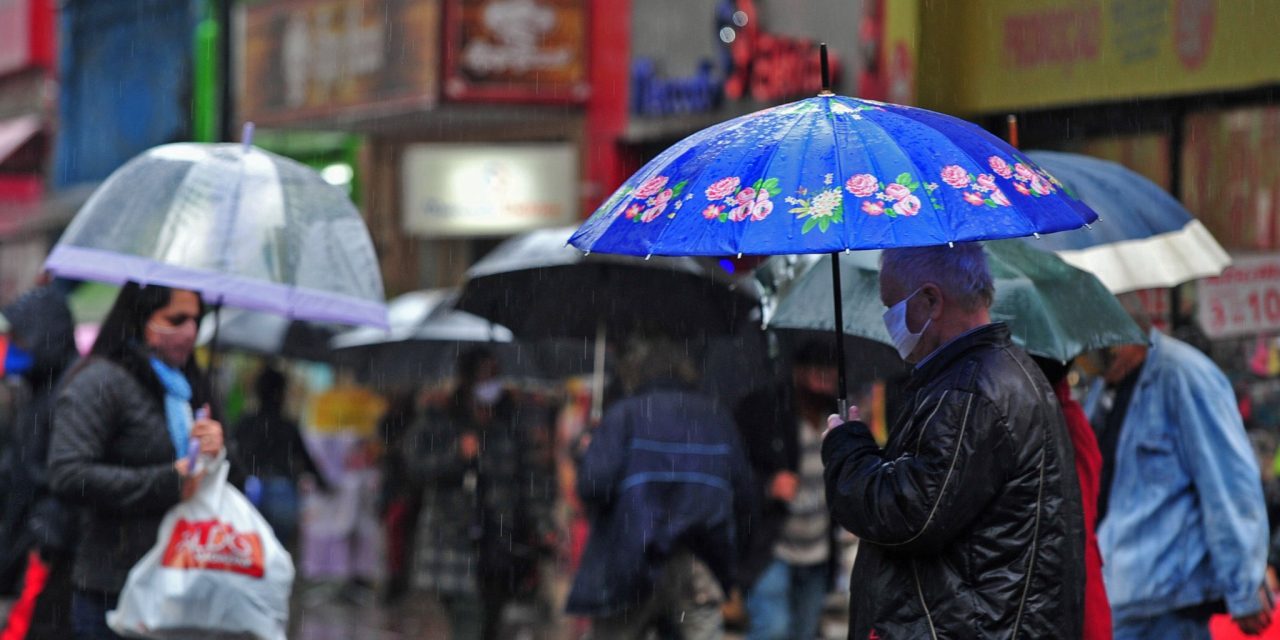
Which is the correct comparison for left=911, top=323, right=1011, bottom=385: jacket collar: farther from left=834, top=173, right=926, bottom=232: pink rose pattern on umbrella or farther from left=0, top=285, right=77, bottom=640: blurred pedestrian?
left=0, top=285, right=77, bottom=640: blurred pedestrian

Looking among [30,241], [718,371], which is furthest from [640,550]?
[30,241]

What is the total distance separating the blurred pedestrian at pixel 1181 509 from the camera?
22.2ft

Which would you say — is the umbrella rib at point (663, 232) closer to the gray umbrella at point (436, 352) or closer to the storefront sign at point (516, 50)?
the gray umbrella at point (436, 352)

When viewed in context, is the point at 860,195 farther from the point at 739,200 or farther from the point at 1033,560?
the point at 1033,560

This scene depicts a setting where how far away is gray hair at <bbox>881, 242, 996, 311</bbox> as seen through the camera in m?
4.93

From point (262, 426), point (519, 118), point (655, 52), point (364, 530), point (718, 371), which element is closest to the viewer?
point (718, 371)

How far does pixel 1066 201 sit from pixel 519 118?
16805 millimetres

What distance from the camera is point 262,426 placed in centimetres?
1464

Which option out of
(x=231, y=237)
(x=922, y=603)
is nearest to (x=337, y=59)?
(x=231, y=237)

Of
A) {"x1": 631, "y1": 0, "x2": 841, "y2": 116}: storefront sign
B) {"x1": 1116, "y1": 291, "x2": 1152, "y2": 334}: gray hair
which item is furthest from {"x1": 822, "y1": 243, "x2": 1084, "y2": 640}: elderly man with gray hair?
{"x1": 631, "y1": 0, "x2": 841, "y2": 116}: storefront sign

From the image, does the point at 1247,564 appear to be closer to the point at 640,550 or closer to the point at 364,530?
the point at 640,550

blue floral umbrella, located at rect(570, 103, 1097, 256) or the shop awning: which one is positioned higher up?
the shop awning

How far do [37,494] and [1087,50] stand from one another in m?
8.14

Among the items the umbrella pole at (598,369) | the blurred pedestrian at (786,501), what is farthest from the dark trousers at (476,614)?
the blurred pedestrian at (786,501)
